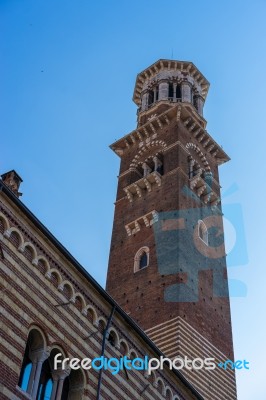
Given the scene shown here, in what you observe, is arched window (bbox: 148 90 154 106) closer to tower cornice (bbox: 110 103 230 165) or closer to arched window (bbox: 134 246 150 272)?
tower cornice (bbox: 110 103 230 165)

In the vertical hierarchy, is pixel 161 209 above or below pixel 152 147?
below

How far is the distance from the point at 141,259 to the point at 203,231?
10.5ft

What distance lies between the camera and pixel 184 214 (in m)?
26.2

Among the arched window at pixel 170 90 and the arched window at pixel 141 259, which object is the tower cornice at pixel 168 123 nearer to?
the arched window at pixel 170 90

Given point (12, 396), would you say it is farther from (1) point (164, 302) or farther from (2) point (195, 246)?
(2) point (195, 246)

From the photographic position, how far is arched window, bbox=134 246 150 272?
83.6 feet

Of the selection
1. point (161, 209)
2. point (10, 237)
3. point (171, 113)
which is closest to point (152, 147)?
point (171, 113)

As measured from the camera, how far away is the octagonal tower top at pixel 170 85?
34656 mm

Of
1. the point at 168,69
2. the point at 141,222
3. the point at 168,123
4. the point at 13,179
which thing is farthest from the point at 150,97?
the point at 13,179

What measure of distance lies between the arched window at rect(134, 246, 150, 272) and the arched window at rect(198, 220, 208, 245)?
2.58 meters

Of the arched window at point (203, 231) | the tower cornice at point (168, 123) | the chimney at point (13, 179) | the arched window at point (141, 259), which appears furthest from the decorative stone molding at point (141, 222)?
the chimney at point (13, 179)

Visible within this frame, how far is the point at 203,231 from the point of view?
27203 mm

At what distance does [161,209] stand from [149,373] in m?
13.0

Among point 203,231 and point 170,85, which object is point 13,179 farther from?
point 170,85
